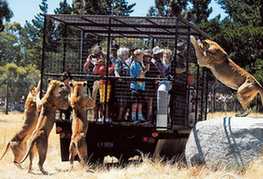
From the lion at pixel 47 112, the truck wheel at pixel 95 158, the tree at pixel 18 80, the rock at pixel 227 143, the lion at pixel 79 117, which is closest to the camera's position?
the rock at pixel 227 143

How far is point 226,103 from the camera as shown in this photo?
2238cm

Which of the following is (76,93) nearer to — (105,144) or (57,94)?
(57,94)

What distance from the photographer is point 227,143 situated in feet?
23.5

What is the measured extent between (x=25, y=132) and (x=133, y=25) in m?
3.04

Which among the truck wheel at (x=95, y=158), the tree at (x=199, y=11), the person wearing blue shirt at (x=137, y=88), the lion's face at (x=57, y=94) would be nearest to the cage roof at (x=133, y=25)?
the person wearing blue shirt at (x=137, y=88)

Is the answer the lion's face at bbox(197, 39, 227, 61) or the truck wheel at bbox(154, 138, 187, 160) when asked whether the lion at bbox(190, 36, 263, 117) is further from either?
the truck wheel at bbox(154, 138, 187, 160)

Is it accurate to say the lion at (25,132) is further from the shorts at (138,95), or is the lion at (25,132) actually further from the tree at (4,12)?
the tree at (4,12)

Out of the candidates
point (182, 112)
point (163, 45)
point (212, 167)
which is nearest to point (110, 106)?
point (182, 112)

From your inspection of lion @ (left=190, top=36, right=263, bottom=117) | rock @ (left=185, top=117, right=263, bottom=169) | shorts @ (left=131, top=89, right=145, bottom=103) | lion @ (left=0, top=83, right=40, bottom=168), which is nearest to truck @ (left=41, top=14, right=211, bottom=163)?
shorts @ (left=131, top=89, right=145, bottom=103)

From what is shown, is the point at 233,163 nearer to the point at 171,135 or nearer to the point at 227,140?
the point at 227,140

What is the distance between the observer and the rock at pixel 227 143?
23.0 ft

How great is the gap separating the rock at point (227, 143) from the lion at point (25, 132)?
299cm

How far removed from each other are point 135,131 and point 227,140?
1.74 metres

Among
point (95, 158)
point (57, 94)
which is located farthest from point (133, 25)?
point (95, 158)
